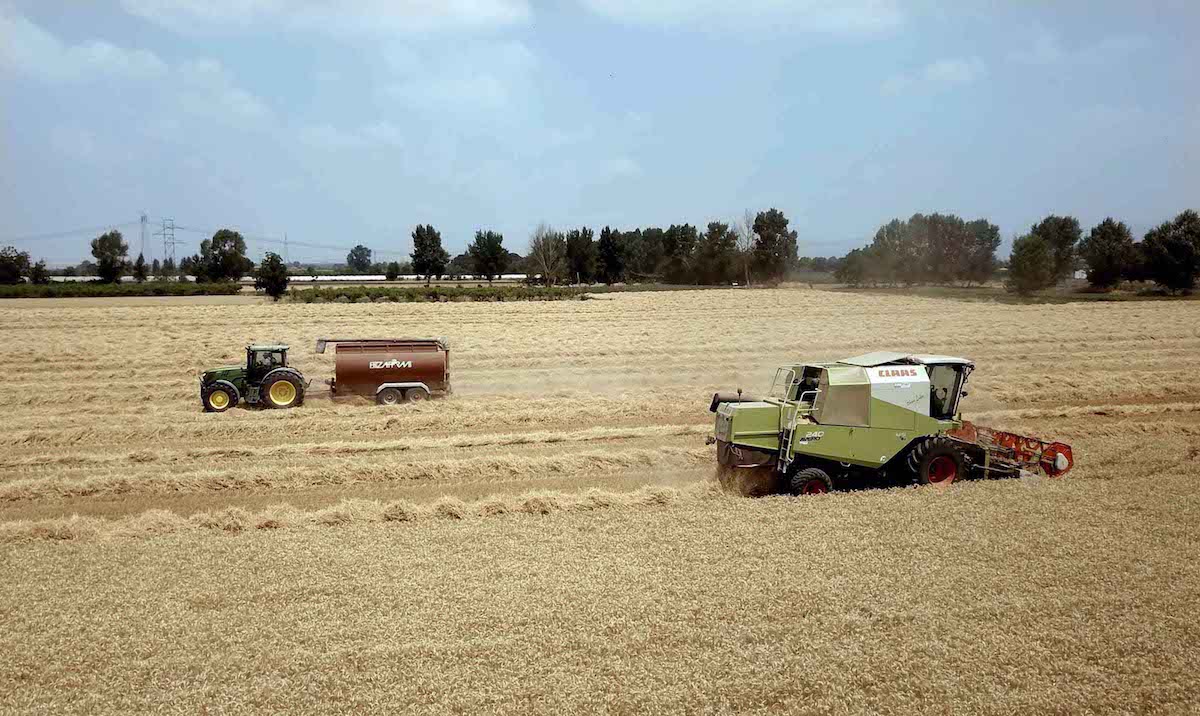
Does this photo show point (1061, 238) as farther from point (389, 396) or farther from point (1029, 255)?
point (389, 396)

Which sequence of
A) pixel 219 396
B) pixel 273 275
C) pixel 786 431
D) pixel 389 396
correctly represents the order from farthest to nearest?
pixel 273 275
pixel 389 396
pixel 219 396
pixel 786 431

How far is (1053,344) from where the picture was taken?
33.3 metres

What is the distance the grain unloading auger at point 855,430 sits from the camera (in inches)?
504

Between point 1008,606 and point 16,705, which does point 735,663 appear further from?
point 16,705

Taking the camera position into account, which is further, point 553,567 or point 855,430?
point 855,430

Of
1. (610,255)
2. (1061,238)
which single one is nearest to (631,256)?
(610,255)


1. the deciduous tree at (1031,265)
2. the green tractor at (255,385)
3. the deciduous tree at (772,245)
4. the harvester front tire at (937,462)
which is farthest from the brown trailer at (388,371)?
the deciduous tree at (772,245)

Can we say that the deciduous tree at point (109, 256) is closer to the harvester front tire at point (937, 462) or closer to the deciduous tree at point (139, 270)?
the deciduous tree at point (139, 270)

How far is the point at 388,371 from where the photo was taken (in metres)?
21.2

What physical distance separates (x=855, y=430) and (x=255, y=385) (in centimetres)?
1520

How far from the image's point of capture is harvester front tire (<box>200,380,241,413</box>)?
66.8ft

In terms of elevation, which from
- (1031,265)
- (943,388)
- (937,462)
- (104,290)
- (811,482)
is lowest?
(811,482)

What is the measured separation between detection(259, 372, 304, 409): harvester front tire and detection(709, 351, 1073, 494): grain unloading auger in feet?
39.2

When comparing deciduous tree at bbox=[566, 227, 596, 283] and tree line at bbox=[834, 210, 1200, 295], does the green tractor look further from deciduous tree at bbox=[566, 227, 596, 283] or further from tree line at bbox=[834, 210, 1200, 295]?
deciduous tree at bbox=[566, 227, 596, 283]
